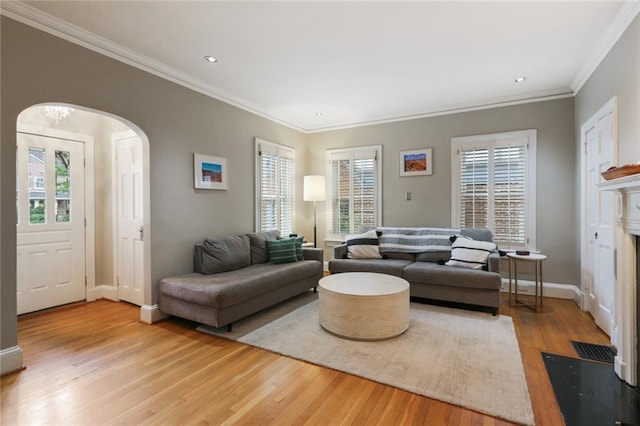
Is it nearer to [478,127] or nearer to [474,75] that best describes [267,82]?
[474,75]

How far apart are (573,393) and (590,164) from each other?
8.58ft

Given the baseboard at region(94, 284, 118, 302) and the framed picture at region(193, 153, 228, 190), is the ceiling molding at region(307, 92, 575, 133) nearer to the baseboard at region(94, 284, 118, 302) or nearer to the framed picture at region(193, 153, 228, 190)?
the framed picture at region(193, 153, 228, 190)

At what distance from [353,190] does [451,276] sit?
8.05ft

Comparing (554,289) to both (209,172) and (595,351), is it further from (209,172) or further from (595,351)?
(209,172)

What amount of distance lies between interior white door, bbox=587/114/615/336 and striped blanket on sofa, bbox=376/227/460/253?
146cm

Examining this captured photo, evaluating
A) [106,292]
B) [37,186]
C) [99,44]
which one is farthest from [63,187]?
[99,44]

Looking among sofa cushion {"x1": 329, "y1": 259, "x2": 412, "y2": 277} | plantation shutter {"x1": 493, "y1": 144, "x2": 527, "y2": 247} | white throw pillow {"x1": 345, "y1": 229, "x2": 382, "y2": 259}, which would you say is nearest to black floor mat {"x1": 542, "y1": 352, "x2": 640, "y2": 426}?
sofa cushion {"x1": 329, "y1": 259, "x2": 412, "y2": 277}

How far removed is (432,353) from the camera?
2600 millimetres

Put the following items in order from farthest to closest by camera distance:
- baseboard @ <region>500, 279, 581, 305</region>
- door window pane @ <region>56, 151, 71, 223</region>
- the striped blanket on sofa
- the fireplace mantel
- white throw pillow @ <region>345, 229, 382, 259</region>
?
white throw pillow @ <region>345, 229, 382, 259</region> < the striped blanket on sofa < baseboard @ <region>500, 279, 581, 305</region> < door window pane @ <region>56, 151, 71, 223</region> < the fireplace mantel

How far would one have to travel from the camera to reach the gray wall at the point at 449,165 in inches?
161

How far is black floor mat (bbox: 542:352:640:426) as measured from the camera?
1.82m

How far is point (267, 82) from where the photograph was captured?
3811 millimetres

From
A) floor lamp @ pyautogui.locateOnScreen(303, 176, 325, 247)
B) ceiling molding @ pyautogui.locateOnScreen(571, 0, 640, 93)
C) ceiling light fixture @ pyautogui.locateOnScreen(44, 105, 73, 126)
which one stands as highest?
ceiling molding @ pyautogui.locateOnScreen(571, 0, 640, 93)

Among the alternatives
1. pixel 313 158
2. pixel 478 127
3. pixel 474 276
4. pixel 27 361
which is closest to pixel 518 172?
pixel 478 127
